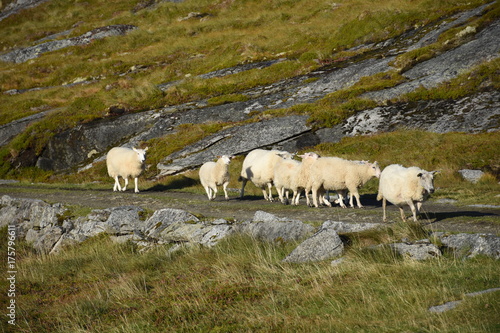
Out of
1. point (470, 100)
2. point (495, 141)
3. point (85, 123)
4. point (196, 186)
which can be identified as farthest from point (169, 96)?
point (495, 141)

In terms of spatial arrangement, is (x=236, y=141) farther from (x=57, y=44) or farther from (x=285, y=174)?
(x=57, y=44)

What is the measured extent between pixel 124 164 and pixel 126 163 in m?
A: 0.16

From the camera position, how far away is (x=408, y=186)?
1480cm

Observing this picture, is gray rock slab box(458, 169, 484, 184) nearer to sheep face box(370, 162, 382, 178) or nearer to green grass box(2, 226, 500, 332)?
sheep face box(370, 162, 382, 178)

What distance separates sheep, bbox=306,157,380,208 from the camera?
18922 millimetres

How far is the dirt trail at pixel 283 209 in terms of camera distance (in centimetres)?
1380

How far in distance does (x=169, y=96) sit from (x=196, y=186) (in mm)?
25635

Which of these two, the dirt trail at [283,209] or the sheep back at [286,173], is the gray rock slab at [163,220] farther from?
the sheep back at [286,173]

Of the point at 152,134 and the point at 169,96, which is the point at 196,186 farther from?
the point at 169,96

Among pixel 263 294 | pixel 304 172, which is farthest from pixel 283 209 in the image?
pixel 263 294

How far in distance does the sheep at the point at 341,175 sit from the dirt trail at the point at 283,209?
36.5 inches

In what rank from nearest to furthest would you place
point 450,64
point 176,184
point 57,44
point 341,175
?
point 341,175 → point 176,184 → point 450,64 → point 57,44

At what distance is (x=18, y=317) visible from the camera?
10.2 meters

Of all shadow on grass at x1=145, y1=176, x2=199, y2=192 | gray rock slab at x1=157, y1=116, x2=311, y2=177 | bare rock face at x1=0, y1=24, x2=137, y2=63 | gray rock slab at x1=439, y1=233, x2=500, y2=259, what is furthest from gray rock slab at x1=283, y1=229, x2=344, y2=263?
bare rock face at x1=0, y1=24, x2=137, y2=63
